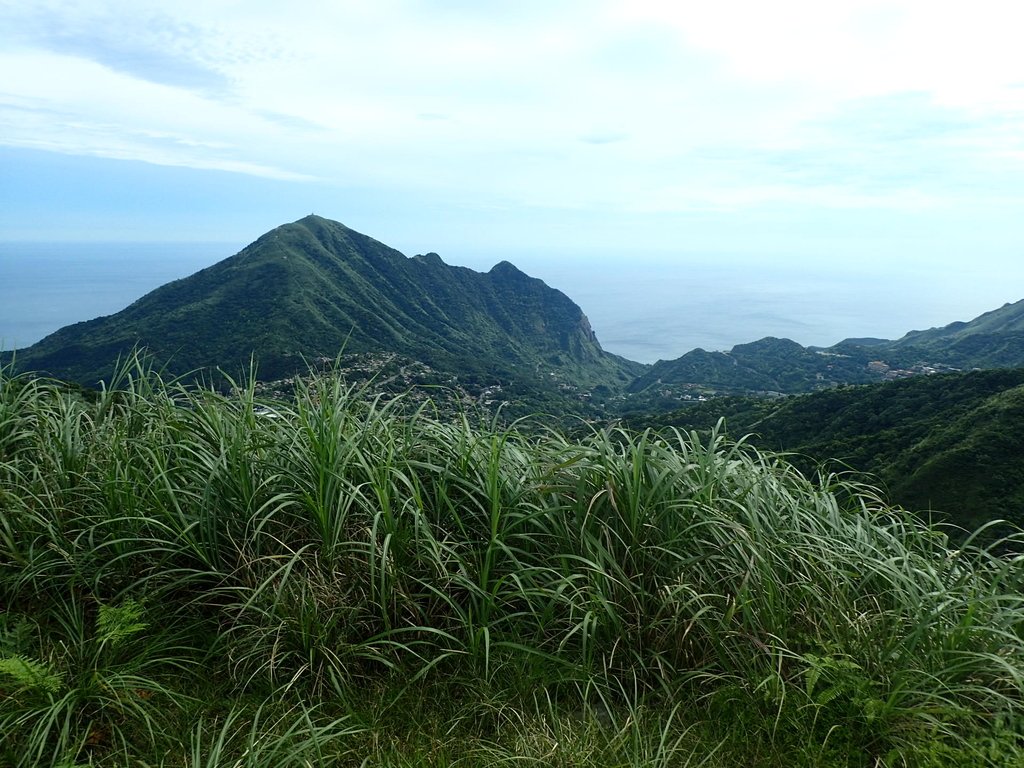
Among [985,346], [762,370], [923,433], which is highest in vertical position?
[985,346]

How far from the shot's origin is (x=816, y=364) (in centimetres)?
8975

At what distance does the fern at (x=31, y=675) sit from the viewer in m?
1.65

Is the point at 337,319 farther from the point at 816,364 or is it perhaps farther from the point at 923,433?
the point at 923,433

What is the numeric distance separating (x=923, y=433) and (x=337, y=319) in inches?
3184

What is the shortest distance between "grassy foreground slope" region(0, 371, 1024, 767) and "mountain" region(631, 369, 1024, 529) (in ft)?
39.9

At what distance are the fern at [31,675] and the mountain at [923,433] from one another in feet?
45.0

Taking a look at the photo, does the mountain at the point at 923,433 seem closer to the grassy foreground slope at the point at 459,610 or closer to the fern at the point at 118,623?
the grassy foreground slope at the point at 459,610

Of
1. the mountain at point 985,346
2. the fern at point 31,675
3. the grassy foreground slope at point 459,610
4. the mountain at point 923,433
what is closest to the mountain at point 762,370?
the mountain at point 985,346

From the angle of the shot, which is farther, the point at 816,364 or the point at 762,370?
the point at 762,370

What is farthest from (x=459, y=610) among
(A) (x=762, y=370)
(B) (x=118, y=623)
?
(A) (x=762, y=370)

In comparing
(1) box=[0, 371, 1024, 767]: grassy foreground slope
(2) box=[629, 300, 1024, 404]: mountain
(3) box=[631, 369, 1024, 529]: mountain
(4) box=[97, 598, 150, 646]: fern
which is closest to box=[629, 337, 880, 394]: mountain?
(2) box=[629, 300, 1024, 404]: mountain

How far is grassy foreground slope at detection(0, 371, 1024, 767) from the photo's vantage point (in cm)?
172

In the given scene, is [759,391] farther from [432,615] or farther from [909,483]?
[432,615]

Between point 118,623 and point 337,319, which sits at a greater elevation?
point 337,319
